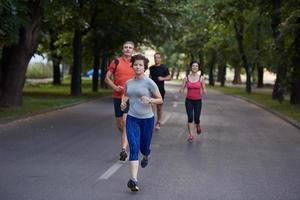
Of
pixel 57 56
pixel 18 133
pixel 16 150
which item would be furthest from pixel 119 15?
pixel 16 150

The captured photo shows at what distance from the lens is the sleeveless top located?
1402cm

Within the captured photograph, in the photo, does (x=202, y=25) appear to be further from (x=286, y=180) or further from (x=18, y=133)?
(x=286, y=180)

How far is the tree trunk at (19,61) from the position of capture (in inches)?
861

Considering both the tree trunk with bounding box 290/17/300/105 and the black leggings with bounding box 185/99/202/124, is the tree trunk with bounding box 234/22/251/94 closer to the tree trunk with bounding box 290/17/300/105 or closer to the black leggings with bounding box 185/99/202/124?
the tree trunk with bounding box 290/17/300/105

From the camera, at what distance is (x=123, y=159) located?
34.5 ft

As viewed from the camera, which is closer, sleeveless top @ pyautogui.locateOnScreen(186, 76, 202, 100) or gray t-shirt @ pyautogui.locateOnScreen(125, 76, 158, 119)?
gray t-shirt @ pyautogui.locateOnScreen(125, 76, 158, 119)

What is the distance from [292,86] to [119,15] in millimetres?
10674

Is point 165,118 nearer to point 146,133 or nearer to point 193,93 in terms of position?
point 193,93

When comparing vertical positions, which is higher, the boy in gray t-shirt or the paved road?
the boy in gray t-shirt

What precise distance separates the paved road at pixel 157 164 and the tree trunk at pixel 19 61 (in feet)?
15.5

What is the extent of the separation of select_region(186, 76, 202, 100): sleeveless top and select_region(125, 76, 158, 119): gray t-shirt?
19.2 feet

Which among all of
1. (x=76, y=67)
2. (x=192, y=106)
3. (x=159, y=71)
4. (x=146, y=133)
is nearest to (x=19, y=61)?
(x=159, y=71)

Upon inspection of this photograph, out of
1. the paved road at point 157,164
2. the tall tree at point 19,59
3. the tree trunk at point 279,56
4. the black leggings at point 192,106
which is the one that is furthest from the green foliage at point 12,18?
the tree trunk at point 279,56

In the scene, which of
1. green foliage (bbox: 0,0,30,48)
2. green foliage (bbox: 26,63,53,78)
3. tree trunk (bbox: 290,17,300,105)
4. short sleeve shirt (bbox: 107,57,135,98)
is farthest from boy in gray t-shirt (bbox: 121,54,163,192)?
green foliage (bbox: 26,63,53,78)
